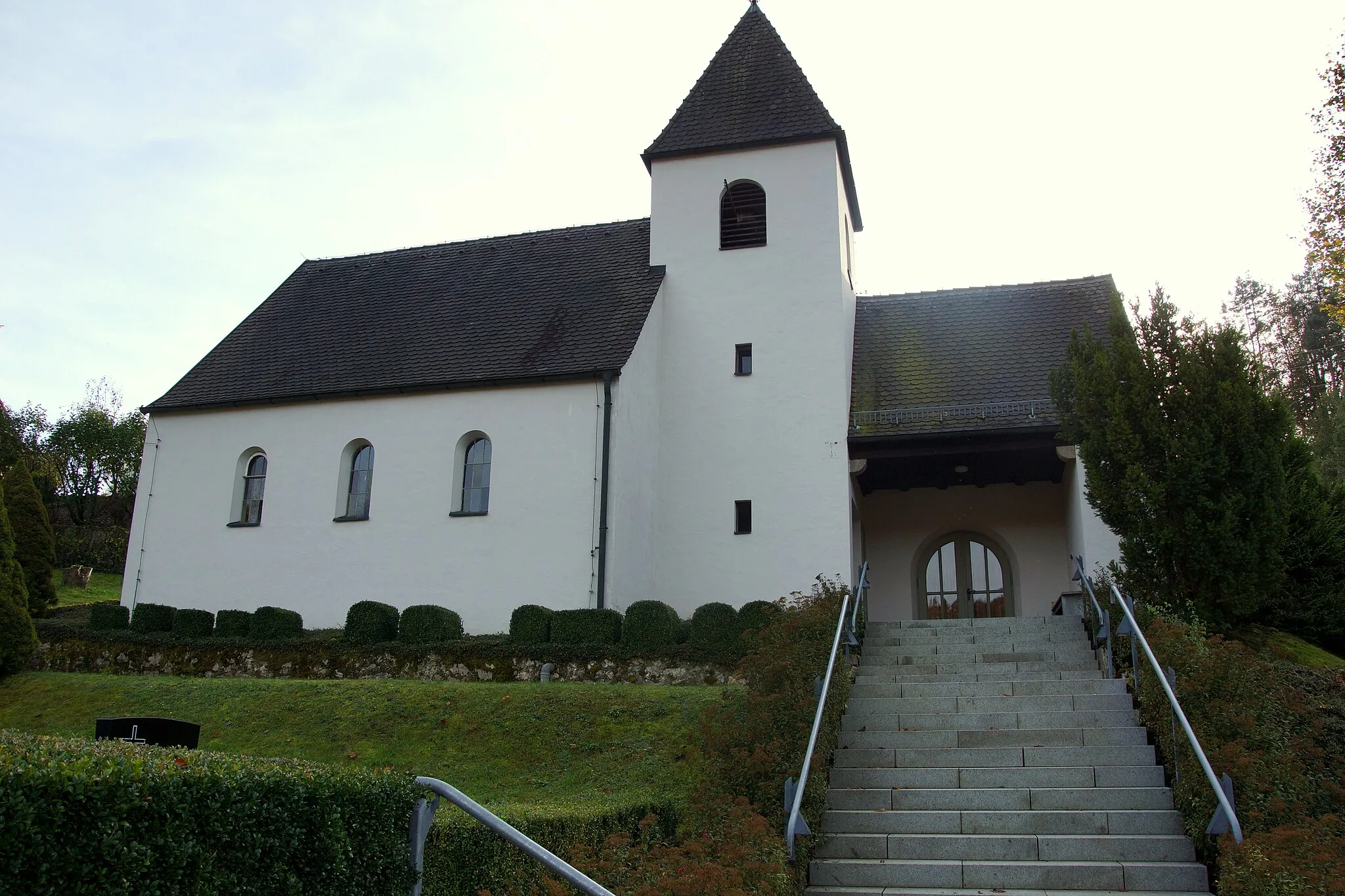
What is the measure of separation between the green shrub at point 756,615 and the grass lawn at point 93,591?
20570mm

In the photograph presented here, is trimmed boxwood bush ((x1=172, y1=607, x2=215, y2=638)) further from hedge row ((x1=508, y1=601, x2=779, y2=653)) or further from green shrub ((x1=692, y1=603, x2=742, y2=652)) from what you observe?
green shrub ((x1=692, y1=603, x2=742, y2=652))

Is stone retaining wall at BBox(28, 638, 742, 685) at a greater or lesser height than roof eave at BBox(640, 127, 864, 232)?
lesser

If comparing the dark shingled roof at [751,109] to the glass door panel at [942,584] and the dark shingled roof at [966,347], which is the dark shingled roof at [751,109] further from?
the glass door panel at [942,584]

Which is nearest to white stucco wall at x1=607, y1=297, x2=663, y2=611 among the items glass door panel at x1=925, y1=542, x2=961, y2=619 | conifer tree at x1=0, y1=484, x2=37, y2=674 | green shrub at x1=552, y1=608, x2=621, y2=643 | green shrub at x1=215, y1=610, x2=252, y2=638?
green shrub at x1=552, y1=608, x2=621, y2=643

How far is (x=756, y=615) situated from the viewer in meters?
15.3

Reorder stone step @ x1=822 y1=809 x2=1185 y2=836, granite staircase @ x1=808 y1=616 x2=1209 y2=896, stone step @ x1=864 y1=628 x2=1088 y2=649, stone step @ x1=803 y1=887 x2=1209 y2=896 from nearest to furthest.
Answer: stone step @ x1=803 y1=887 x2=1209 y2=896 < granite staircase @ x1=808 y1=616 x2=1209 y2=896 < stone step @ x1=822 y1=809 x2=1185 y2=836 < stone step @ x1=864 y1=628 x2=1088 y2=649

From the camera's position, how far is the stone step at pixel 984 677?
12.2 meters

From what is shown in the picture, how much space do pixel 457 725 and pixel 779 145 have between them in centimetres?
1315

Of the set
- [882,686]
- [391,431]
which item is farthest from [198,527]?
[882,686]

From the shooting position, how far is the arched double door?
20.7m

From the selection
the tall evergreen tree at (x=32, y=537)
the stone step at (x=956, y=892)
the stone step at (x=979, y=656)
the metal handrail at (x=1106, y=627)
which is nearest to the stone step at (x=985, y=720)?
the metal handrail at (x=1106, y=627)

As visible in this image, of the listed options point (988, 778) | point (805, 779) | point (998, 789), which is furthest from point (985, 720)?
point (805, 779)

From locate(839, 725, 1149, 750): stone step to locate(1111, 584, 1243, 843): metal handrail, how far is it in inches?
24.8

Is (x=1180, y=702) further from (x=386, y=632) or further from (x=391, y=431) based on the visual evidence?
(x=391, y=431)
